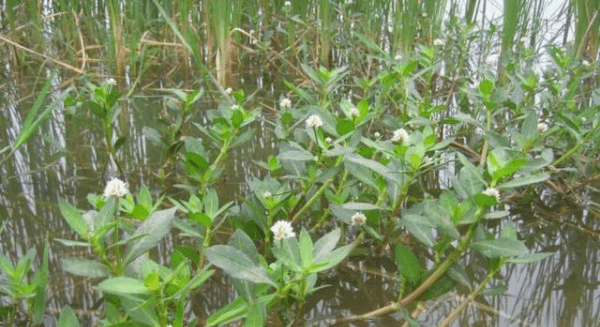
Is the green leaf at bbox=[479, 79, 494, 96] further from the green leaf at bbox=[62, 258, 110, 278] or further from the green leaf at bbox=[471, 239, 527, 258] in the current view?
the green leaf at bbox=[62, 258, 110, 278]

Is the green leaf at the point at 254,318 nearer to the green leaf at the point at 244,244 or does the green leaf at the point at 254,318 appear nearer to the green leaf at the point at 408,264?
the green leaf at the point at 244,244

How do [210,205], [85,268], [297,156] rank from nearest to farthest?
[85,268]
[210,205]
[297,156]

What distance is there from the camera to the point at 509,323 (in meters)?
1.51

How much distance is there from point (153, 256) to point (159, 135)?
0.65m

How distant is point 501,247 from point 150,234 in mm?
680

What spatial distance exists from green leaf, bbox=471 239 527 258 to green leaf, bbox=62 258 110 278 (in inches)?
28.5

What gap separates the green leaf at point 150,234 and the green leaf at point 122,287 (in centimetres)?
12

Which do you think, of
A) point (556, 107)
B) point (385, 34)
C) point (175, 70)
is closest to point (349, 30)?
point (385, 34)

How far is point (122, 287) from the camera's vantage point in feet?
3.64

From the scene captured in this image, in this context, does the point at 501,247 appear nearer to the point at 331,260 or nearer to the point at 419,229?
the point at 419,229

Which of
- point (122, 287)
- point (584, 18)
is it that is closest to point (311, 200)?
point (122, 287)

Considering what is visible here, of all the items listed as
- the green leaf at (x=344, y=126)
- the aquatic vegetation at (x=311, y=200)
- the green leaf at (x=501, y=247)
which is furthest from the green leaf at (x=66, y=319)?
the green leaf at (x=344, y=126)

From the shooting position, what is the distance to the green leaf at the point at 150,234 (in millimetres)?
1248

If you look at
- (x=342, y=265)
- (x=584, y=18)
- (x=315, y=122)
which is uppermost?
(x=584, y=18)
